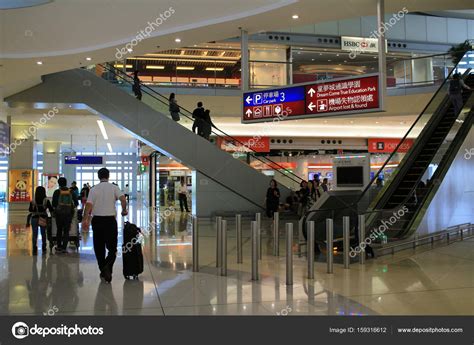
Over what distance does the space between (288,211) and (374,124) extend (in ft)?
32.5

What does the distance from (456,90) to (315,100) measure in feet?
22.7

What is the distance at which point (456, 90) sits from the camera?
14102 millimetres

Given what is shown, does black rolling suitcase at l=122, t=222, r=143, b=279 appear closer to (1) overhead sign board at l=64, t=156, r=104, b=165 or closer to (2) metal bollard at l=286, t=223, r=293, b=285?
(2) metal bollard at l=286, t=223, r=293, b=285

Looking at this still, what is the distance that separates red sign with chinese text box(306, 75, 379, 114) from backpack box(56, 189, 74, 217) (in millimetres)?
5382

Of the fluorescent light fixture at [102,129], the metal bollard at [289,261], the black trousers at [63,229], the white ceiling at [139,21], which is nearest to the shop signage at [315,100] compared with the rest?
the white ceiling at [139,21]

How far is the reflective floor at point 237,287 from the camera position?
5.33 metres

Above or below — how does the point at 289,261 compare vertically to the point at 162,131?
below

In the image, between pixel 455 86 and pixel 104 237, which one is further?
pixel 455 86

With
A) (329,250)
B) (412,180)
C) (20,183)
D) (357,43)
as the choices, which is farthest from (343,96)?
(20,183)

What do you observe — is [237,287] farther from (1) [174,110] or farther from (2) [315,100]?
(1) [174,110]

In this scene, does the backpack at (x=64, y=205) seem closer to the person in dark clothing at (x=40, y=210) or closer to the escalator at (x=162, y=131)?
the person in dark clothing at (x=40, y=210)

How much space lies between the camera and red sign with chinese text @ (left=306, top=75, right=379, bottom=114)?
8.80 m

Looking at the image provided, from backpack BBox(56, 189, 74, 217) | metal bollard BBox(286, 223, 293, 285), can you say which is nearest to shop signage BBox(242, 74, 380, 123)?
metal bollard BBox(286, 223, 293, 285)
